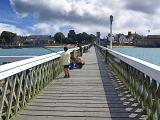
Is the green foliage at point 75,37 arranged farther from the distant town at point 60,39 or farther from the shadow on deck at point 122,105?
the shadow on deck at point 122,105

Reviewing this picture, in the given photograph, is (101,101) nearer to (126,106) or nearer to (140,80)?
(126,106)

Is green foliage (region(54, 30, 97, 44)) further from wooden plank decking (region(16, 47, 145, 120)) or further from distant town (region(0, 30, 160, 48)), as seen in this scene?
wooden plank decking (region(16, 47, 145, 120))

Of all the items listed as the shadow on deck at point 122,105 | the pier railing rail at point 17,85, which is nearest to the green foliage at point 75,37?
the shadow on deck at point 122,105

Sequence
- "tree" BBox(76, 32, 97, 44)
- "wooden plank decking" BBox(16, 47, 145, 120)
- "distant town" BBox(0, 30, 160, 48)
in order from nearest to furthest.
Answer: "wooden plank decking" BBox(16, 47, 145, 120) < "distant town" BBox(0, 30, 160, 48) < "tree" BBox(76, 32, 97, 44)

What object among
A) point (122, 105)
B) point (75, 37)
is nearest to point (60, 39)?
point (75, 37)

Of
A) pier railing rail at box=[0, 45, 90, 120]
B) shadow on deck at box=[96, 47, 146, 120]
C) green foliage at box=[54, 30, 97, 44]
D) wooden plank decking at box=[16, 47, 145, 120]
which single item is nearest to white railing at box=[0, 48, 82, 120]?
pier railing rail at box=[0, 45, 90, 120]

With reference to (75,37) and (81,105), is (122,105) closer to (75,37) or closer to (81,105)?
(81,105)

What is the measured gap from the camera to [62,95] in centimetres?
869

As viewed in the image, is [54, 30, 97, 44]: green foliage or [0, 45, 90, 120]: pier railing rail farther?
[54, 30, 97, 44]: green foliage

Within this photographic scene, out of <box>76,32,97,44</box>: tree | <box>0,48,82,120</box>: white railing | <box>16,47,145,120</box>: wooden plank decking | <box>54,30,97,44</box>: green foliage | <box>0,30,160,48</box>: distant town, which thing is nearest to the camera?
<box>0,48,82,120</box>: white railing

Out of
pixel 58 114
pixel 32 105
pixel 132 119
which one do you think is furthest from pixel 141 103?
pixel 32 105

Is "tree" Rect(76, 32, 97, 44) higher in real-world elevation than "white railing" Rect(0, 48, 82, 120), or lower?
lower

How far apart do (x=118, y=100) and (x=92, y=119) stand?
2.01m

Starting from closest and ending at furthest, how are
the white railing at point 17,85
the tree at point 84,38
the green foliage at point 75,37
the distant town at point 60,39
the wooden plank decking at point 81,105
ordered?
the white railing at point 17,85
the wooden plank decking at point 81,105
the distant town at point 60,39
the green foliage at point 75,37
the tree at point 84,38
